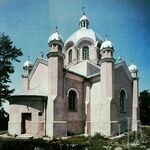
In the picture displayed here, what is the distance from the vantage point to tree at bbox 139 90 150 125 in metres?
15.1

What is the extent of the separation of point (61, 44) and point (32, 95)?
1.92m

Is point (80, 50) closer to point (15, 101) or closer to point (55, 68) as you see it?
point (55, 68)

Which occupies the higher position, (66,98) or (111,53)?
(111,53)

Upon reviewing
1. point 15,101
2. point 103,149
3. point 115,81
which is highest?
point 115,81

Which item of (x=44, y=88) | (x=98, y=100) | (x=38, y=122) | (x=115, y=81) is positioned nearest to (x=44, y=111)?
(x=38, y=122)

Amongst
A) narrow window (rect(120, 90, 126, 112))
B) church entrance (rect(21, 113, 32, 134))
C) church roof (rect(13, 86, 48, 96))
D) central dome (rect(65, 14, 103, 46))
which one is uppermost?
central dome (rect(65, 14, 103, 46))

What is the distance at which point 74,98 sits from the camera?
391 inches

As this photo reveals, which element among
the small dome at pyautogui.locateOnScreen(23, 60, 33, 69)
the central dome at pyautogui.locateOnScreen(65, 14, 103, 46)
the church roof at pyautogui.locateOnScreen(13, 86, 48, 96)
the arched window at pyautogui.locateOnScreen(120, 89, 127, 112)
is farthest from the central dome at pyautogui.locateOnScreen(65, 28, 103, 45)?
the church roof at pyautogui.locateOnScreen(13, 86, 48, 96)

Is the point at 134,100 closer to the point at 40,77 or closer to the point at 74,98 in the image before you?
the point at 74,98

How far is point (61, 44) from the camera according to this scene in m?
9.19

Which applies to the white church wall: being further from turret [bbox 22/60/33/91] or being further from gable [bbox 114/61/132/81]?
turret [bbox 22/60/33/91]

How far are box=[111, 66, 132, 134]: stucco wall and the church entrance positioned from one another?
276cm

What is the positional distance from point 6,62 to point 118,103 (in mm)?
6262

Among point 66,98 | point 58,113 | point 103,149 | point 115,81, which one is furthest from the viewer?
point 115,81
